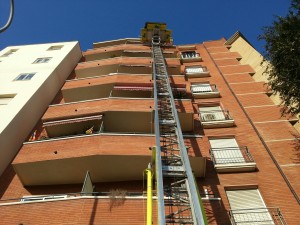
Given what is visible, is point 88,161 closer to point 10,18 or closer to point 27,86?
point 10,18

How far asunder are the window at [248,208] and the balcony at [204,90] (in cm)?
858

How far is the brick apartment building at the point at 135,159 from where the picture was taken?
11070mm

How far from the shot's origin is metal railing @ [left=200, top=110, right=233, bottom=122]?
18.3 m

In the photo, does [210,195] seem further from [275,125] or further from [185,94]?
[185,94]

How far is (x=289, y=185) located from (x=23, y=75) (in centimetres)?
1727

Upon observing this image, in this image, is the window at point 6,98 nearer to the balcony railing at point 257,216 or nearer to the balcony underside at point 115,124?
the balcony underside at point 115,124

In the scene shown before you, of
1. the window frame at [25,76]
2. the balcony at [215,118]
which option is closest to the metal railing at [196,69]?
the balcony at [215,118]

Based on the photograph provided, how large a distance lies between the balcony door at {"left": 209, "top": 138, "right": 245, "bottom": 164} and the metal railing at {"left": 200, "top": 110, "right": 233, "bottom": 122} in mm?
1962

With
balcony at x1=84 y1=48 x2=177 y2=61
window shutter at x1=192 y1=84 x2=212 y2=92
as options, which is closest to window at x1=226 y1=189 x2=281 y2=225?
window shutter at x1=192 y1=84 x2=212 y2=92

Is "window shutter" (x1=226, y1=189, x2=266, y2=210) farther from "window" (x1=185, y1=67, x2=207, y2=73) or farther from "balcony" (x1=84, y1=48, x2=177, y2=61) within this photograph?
"balcony" (x1=84, y1=48, x2=177, y2=61)

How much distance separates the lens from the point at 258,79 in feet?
75.9

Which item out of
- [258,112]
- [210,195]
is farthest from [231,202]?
[258,112]

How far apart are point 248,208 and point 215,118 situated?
712 cm

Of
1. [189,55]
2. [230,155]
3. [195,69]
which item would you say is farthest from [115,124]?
[189,55]
